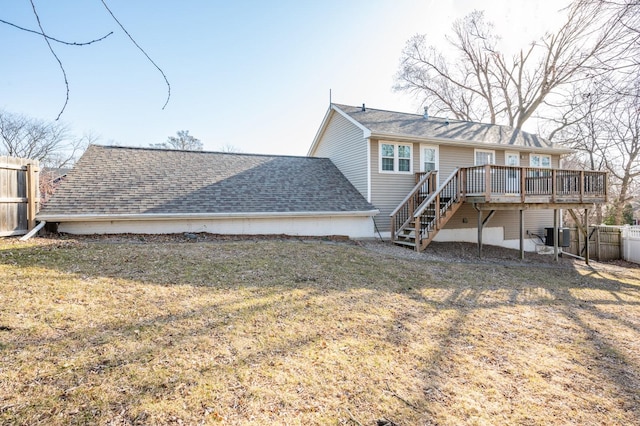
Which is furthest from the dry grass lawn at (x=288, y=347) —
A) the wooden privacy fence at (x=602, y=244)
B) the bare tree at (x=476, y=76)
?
the bare tree at (x=476, y=76)

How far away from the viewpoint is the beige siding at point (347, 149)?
1241cm

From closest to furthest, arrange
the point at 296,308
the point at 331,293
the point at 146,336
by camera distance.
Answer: the point at 146,336, the point at 296,308, the point at 331,293

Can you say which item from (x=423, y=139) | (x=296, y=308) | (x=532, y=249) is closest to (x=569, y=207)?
(x=532, y=249)

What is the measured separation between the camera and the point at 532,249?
50.1 ft

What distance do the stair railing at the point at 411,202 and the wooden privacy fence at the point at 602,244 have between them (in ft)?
27.6

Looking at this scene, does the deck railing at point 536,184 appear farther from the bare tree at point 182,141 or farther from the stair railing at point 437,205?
the bare tree at point 182,141

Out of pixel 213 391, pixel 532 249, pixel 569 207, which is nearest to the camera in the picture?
pixel 213 391

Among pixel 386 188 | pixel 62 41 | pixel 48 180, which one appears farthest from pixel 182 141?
pixel 62 41

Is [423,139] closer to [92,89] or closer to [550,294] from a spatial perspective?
[550,294]

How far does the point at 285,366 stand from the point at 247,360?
15.0 inches

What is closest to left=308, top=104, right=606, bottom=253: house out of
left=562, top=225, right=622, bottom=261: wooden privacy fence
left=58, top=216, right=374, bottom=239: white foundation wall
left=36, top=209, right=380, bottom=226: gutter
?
left=58, top=216, right=374, bottom=239: white foundation wall

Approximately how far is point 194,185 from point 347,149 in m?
6.12

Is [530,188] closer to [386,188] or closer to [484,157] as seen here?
[484,157]

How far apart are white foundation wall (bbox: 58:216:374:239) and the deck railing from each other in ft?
12.2
